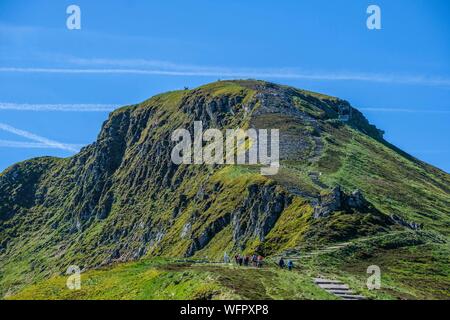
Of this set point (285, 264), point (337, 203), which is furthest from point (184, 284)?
point (337, 203)

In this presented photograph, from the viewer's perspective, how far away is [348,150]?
588 ft

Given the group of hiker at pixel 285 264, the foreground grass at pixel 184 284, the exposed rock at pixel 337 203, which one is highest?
the exposed rock at pixel 337 203

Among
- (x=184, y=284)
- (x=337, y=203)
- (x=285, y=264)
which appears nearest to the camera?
(x=184, y=284)

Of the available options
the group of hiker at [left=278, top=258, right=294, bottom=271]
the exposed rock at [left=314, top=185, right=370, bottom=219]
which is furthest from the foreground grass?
the exposed rock at [left=314, top=185, right=370, bottom=219]

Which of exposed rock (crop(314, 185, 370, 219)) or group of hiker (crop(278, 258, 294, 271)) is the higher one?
exposed rock (crop(314, 185, 370, 219))

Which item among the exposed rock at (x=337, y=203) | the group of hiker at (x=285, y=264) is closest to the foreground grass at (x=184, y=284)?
the group of hiker at (x=285, y=264)

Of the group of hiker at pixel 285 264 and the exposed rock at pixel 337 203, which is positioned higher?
the exposed rock at pixel 337 203

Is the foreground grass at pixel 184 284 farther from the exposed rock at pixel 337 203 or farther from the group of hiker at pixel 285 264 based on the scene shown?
the exposed rock at pixel 337 203

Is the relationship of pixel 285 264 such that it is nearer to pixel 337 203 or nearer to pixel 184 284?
pixel 184 284

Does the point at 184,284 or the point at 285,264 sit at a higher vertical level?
the point at 285,264

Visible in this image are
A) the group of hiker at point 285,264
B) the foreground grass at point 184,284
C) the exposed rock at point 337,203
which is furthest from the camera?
the exposed rock at point 337,203

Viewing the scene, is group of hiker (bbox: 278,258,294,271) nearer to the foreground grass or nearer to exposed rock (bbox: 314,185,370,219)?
the foreground grass
